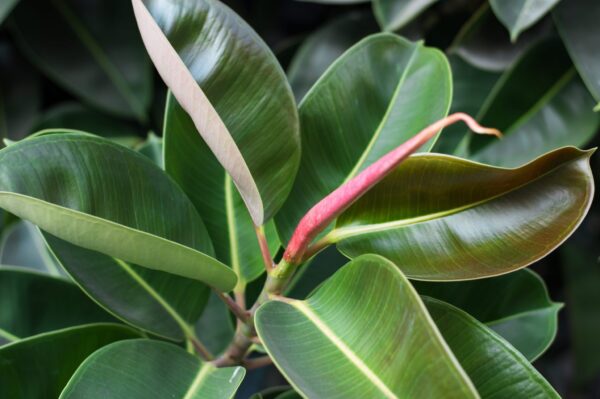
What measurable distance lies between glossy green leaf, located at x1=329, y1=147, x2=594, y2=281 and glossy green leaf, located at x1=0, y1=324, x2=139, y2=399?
0.24m

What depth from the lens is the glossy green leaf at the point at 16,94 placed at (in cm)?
96

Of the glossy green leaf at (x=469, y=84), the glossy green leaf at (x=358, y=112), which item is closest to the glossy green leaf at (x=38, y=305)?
the glossy green leaf at (x=358, y=112)

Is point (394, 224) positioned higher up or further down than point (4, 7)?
further down

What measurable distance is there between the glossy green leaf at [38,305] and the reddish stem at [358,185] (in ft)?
0.88

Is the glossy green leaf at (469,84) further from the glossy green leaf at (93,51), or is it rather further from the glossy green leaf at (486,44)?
the glossy green leaf at (93,51)

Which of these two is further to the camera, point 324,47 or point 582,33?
point 324,47

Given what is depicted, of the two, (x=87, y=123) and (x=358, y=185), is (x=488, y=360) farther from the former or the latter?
(x=87, y=123)

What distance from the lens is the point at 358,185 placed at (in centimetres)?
38

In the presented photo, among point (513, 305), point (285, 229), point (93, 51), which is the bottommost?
point (513, 305)

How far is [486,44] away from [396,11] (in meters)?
0.14

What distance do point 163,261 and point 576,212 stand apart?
0.91 ft

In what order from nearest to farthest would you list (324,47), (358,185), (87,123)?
(358,185), (324,47), (87,123)

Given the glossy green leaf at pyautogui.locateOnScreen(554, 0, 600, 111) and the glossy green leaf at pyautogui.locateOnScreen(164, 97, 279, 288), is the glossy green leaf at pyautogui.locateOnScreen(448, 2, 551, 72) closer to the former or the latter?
the glossy green leaf at pyautogui.locateOnScreen(554, 0, 600, 111)

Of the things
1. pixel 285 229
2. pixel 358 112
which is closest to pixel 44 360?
pixel 285 229
